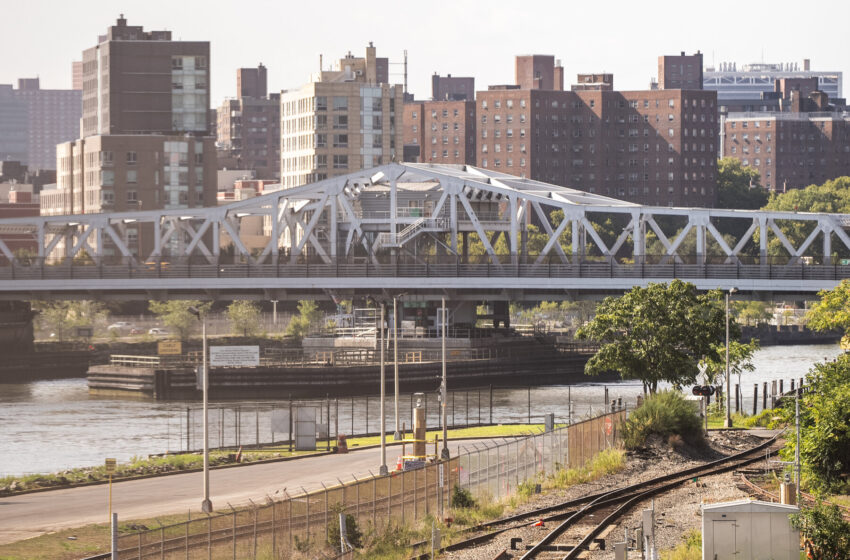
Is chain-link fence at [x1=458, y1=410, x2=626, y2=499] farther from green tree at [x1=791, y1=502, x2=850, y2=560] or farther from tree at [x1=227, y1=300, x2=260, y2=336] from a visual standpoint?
tree at [x1=227, y1=300, x2=260, y2=336]

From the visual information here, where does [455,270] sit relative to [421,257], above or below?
below

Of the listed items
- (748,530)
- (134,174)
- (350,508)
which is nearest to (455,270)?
(350,508)

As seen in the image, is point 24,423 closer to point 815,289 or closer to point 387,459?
point 387,459

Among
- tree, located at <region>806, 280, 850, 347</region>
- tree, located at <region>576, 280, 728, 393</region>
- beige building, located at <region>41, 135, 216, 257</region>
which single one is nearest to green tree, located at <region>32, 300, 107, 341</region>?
beige building, located at <region>41, 135, 216, 257</region>

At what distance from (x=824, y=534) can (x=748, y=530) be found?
195 cm

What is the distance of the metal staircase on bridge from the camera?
5340 inches

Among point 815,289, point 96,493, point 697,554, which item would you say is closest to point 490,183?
point 815,289

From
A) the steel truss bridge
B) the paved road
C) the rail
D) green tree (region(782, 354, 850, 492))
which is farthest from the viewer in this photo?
the rail

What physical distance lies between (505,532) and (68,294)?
90947mm

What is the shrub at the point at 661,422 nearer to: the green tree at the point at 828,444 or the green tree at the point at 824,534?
the green tree at the point at 828,444

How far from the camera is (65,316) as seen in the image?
549ft

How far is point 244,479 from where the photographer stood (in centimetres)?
6106

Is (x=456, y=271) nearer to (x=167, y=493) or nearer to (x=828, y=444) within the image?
(x=167, y=493)

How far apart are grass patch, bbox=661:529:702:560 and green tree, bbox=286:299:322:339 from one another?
111935 millimetres
